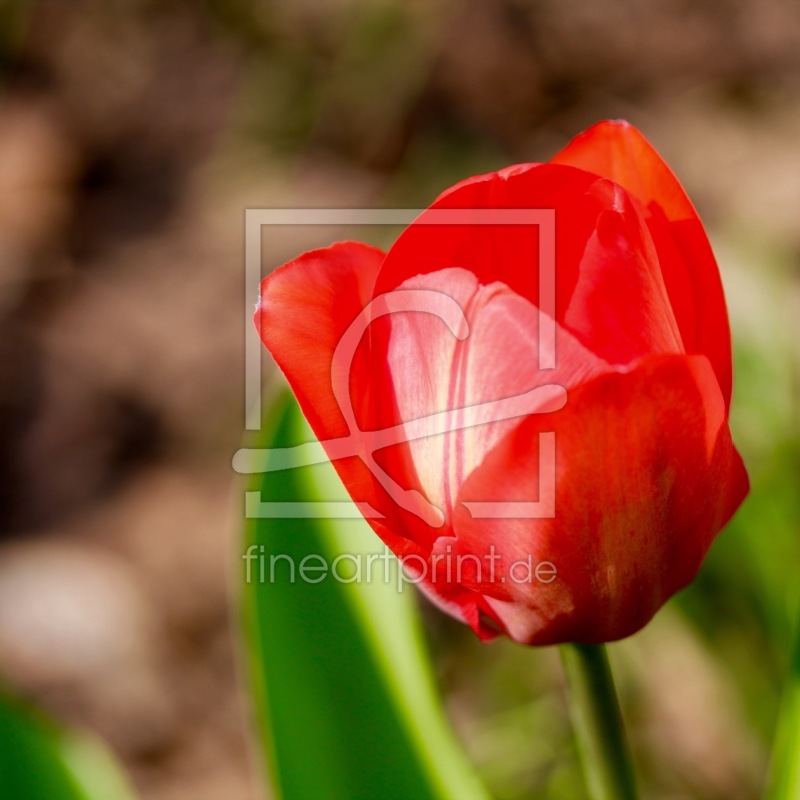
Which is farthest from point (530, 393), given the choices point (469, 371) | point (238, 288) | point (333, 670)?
point (238, 288)

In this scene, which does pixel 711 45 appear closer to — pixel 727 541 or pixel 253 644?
pixel 727 541

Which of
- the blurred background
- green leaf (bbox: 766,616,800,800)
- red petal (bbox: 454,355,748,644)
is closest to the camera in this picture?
red petal (bbox: 454,355,748,644)

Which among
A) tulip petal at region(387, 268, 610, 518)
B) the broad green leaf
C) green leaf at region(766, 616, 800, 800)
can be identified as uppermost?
tulip petal at region(387, 268, 610, 518)

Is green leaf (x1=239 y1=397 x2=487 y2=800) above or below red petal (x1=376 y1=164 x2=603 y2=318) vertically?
below

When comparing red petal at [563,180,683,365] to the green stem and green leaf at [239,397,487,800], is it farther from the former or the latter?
green leaf at [239,397,487,800]

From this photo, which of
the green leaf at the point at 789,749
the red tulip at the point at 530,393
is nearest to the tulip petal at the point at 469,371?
the red tulip at the point at 530,393

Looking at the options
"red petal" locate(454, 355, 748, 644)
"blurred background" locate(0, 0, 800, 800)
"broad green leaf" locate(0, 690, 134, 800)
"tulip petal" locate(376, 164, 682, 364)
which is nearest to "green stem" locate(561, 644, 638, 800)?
"red petal" locate(454, 355, 748, 644)

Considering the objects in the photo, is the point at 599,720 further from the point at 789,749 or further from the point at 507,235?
the point at 507,235

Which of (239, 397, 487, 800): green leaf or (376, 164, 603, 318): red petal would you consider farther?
(239, 397, 487, 800): green leaf

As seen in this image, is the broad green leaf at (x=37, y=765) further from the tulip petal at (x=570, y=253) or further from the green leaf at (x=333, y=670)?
the tulip petal at (x=570, y=253)
